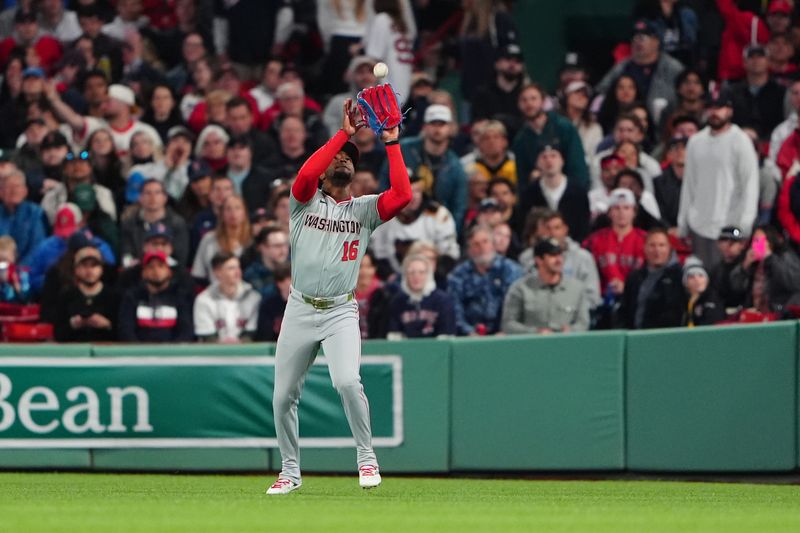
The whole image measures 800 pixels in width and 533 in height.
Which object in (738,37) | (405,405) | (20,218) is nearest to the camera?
(405,405)

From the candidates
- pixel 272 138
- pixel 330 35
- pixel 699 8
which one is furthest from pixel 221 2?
pixel 699 8

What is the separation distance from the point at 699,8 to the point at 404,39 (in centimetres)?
334

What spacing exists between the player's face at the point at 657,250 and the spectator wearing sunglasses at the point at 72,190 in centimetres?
529

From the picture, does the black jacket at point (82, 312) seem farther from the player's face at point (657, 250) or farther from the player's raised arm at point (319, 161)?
the player's raised arm at point (319, 161)

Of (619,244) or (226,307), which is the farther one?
(619,244)

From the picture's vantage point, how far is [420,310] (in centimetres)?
1332

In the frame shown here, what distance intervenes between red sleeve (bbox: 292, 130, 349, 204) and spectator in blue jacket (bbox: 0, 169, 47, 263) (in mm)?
6703

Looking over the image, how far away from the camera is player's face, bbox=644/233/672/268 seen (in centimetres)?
1354

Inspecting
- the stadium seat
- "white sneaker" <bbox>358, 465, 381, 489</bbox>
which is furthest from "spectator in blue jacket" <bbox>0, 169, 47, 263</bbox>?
"white sneaker" <bbox>358, 465, 381, 489</bbox>

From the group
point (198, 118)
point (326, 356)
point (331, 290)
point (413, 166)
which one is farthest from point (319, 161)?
point (198, 118)

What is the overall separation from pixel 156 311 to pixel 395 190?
4968mm

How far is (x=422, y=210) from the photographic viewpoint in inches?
592

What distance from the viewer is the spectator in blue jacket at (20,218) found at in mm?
15555

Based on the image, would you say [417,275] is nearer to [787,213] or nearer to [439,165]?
[439,165]
